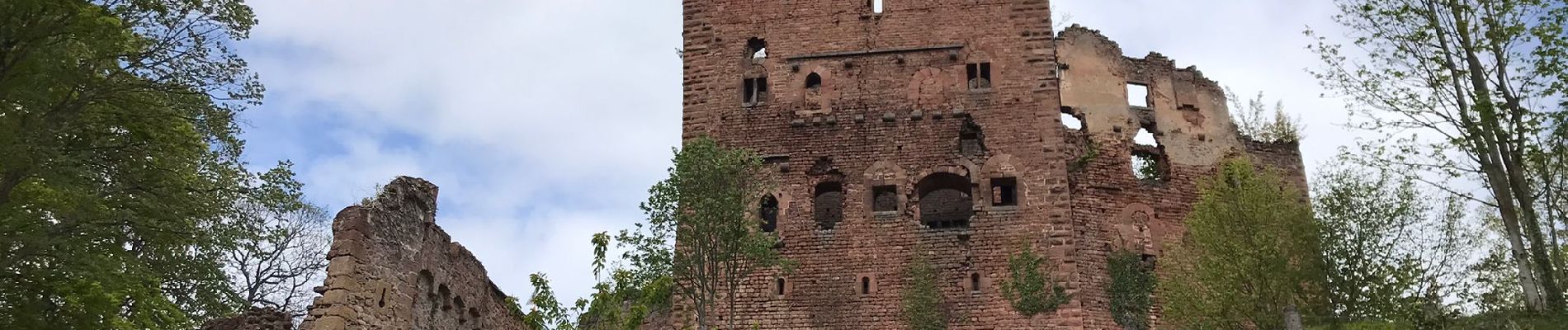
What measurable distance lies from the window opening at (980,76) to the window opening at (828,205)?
2677mm

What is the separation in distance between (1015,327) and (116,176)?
11765 mm

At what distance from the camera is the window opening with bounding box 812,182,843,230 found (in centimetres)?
2172

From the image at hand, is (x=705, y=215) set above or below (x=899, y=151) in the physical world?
below

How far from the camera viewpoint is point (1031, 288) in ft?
67.7

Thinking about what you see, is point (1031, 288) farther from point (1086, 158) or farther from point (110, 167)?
point (110, 167)

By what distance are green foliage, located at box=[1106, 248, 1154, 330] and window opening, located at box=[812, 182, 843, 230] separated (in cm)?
450

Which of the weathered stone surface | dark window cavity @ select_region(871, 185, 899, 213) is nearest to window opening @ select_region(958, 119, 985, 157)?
dark window cavity @ select_region(871, 185, 899, 213)

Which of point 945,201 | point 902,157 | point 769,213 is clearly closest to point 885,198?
point 902,157

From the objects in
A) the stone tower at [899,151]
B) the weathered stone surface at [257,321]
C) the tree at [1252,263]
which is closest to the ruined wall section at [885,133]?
the stone tower at [899,151]

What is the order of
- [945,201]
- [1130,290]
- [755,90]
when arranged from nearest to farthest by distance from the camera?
[945,201] → [755,90] → [1130,290]

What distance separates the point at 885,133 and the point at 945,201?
148 centimetres

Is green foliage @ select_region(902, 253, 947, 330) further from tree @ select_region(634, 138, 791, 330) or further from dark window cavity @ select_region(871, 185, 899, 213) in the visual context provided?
tree @ select_region(634, 138, 791, 330)

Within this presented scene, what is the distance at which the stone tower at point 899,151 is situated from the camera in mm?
20859

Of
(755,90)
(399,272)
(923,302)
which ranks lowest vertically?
(399,272)
